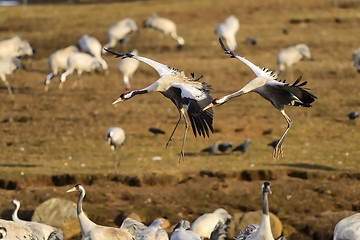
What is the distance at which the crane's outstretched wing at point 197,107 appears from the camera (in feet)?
27.2

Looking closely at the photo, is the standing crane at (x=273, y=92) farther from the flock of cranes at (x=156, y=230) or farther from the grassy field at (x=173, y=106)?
the grassy field at (x=173, y=106)

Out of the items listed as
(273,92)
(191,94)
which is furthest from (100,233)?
(273,92)

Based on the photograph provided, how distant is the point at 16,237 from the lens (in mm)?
8891

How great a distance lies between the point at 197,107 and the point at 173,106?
7.98 metres

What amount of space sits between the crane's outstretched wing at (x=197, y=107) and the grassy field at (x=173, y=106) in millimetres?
2539

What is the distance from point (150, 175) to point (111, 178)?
620 mm

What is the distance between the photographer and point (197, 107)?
8.58 m

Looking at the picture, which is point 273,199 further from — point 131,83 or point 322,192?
point 131,83

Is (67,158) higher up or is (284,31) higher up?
(284,31)

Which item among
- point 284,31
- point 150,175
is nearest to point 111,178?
point 150,175

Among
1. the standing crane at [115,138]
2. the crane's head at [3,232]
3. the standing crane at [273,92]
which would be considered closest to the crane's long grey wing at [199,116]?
the standing crane at [273,92]

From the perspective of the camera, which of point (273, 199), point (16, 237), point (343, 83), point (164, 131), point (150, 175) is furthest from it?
point (343, 83)

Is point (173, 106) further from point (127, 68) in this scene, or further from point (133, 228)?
point (133, 228)

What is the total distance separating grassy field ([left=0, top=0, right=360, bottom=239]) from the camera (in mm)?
12828
